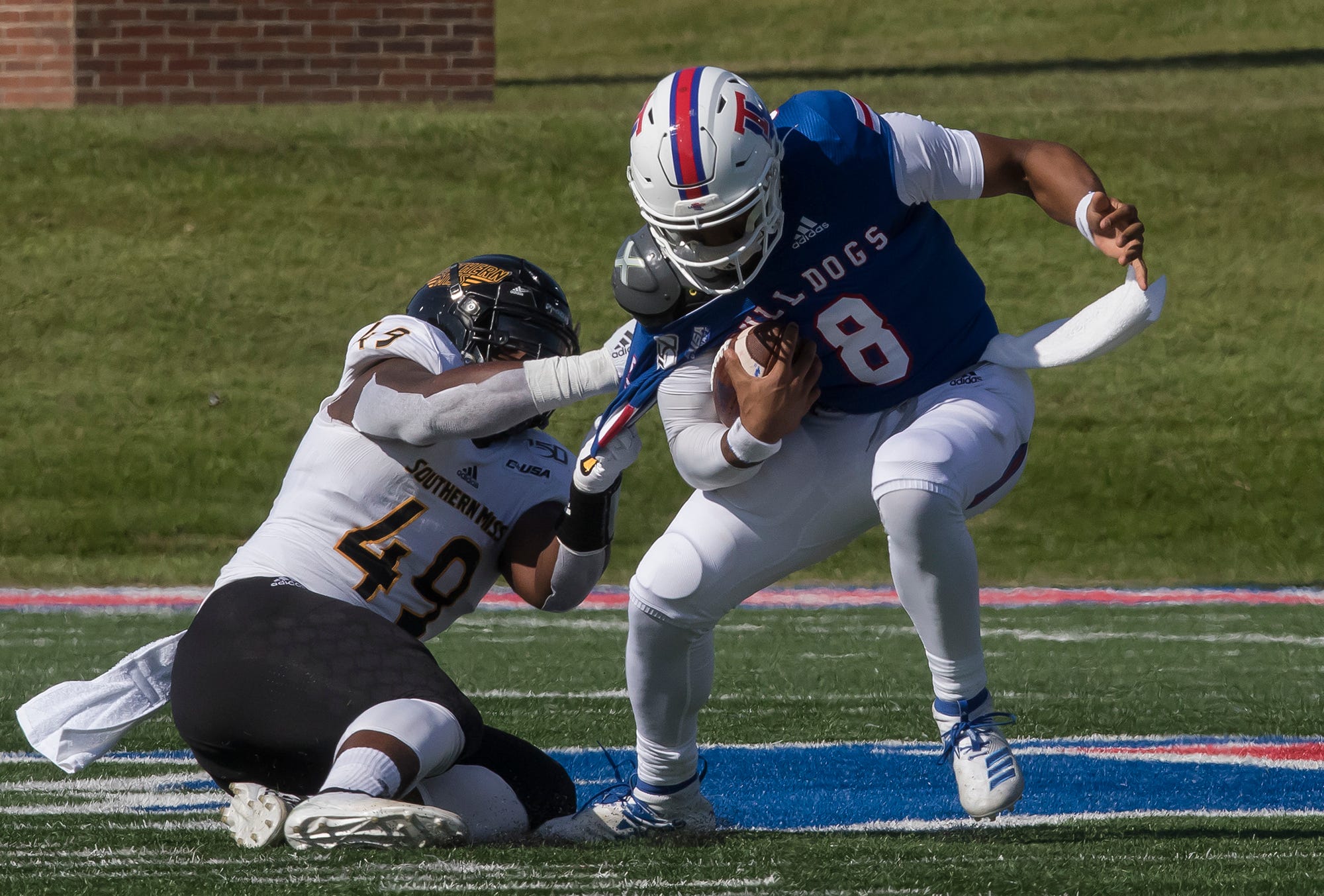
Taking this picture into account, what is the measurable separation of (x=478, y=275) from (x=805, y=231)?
94 centimetres

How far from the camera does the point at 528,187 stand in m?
14.1

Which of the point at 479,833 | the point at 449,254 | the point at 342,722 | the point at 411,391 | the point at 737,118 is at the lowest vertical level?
the point at 449,254

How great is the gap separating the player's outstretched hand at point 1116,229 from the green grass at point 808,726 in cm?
112

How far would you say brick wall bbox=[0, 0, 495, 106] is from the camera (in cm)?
1519

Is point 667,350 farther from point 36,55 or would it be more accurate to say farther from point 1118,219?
point 36,55

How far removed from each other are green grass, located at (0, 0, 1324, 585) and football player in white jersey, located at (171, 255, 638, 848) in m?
6.04

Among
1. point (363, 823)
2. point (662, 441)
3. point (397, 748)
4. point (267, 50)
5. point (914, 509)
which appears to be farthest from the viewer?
point (267, 50)

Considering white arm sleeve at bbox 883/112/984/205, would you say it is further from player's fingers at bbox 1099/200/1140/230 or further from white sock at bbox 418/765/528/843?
white sock at bbox 418/765/528/843

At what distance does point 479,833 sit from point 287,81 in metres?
13.1

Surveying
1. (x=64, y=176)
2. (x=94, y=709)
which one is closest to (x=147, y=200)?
(x=64, y=176)

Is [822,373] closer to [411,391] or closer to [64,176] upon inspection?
[411,391]

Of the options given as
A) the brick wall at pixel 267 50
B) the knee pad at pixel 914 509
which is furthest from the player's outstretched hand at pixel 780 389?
the brick wall at pixel 267 50

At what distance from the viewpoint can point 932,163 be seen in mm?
3691

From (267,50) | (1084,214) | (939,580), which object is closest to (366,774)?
(939,580)
